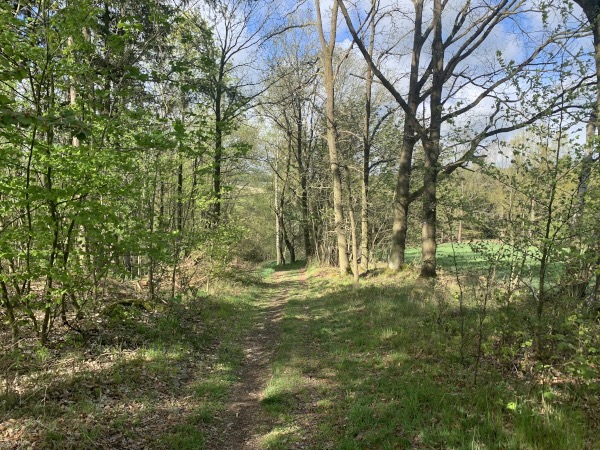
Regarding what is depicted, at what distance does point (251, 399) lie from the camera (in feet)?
18.8

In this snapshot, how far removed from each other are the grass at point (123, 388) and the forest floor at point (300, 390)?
0.07ft

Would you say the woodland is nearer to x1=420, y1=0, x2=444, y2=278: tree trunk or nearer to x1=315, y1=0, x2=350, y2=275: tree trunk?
x1=420, y1=0, x2=444, y2=278: tree trunk

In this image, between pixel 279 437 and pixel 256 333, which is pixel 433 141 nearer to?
pixel 256 333

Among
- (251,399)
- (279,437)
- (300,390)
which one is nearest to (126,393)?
(251,399)

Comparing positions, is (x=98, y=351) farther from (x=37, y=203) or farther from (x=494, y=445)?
(x=494, y=445)

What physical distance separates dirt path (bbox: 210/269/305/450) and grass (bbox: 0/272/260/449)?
0.18m

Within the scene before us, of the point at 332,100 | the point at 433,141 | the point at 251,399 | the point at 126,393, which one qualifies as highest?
the point at 332,100

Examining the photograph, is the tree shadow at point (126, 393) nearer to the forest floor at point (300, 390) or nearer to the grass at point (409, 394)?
the forest floor at point (300, 390)

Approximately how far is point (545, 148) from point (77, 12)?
6.45 m

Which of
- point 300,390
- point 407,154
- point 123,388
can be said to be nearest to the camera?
point 123,388

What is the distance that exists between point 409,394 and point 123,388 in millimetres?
3981

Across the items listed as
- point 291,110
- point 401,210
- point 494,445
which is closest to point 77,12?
point 494,445

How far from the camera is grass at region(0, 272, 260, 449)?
4.16m

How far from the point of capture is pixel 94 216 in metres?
5.30
